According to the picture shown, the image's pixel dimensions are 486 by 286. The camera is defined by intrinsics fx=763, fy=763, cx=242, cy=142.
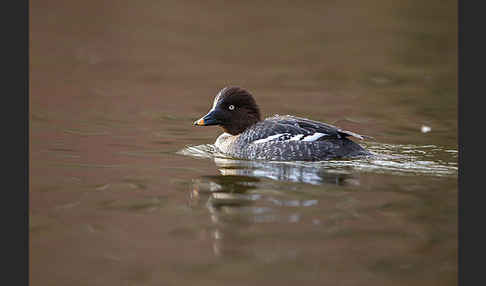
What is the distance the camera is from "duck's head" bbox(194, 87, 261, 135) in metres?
10.7

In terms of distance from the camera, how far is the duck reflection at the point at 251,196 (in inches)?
271

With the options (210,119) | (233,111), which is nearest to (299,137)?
(233,111)

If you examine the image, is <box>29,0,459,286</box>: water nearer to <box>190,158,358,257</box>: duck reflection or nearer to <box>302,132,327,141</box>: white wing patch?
<box>190,158,358,257</box>: duck reflection

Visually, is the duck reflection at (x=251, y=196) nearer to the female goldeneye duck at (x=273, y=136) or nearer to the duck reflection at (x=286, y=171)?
the duck reflection at (x=286, y=171)

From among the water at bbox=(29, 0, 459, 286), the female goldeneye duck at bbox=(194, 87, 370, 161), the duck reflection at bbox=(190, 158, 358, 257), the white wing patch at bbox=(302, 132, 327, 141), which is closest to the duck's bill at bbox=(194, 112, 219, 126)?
the female goldeneye duck at bbox=(194, 87, 370, 161)

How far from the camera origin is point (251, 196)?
8.01 m

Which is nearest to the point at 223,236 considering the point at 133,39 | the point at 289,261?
the point at 289,261

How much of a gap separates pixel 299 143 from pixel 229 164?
3.08 feet

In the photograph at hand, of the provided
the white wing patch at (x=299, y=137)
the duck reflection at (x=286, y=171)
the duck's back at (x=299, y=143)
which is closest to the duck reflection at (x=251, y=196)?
the duck reflection at (x=286, y=171)

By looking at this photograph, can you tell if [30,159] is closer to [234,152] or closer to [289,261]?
[234,152]

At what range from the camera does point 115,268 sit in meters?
6.16

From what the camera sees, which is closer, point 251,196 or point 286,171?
point 251,196

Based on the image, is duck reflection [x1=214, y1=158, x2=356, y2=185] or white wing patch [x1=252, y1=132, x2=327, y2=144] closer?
duck reflection [x1=214, y1=158, x2=356, y2=185]

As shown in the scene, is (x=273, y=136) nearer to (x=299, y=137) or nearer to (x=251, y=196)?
(x=299, y=137)
